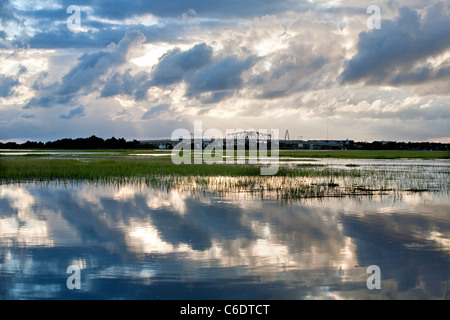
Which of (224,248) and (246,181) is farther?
(246,181)

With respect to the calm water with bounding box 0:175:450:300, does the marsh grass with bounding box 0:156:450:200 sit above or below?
above

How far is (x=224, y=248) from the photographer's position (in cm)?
876

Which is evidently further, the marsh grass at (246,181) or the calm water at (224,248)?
the marsh grass at (246,181)

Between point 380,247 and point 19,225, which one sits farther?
point 19,225

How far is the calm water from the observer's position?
6.51 meters

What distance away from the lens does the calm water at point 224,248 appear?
651cm

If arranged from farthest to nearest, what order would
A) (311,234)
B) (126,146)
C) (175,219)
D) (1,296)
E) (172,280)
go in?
1. (126,146)
2. (175,219)
3. (311,234)
4. (172,280)
5. (1,296)

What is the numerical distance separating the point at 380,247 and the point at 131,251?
5.28m

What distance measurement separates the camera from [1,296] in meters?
6.15

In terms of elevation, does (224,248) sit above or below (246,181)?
below

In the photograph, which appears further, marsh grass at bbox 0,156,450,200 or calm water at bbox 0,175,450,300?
marsh grass at bbox 0,156,450,200

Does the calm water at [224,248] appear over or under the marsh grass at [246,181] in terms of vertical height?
under
